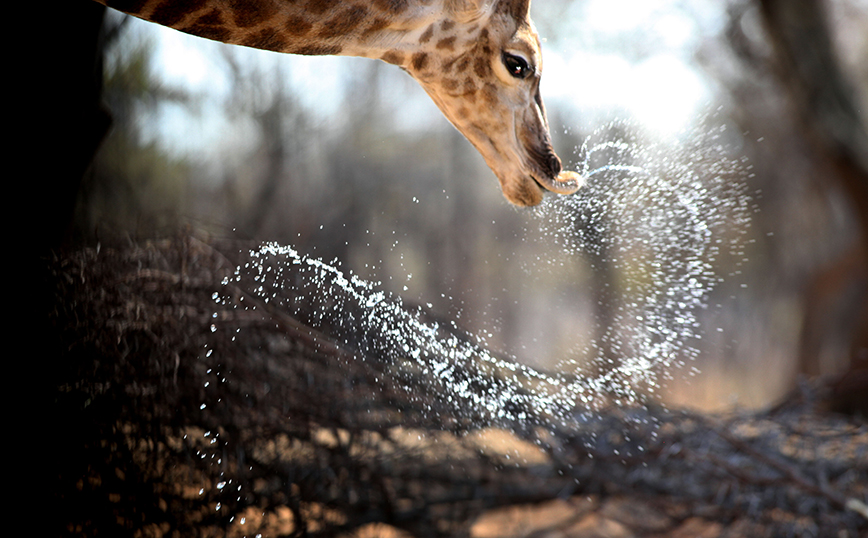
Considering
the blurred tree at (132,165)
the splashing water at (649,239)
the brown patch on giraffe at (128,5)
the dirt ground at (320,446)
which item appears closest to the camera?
the brown patch on giraffe at (128,5)

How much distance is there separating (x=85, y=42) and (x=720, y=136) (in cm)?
190

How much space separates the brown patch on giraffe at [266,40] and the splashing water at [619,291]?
0.52 m

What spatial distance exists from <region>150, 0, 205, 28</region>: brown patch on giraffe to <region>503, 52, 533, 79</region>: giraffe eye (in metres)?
0.27

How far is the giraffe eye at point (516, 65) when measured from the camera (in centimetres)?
54

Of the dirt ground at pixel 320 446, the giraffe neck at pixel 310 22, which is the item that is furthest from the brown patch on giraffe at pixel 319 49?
the dirt ground at pixel 320 446

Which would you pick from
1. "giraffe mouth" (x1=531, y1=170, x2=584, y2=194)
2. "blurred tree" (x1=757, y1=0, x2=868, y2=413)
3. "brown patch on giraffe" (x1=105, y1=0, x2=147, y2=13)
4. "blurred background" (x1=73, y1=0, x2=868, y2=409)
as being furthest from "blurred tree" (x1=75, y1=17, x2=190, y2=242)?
"blurred tree" (x1=757, y1=0, x2=868, y2=413)

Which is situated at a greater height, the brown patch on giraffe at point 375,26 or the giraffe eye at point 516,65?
the giraffe eye at point 516,65

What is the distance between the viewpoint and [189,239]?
886 millimetres

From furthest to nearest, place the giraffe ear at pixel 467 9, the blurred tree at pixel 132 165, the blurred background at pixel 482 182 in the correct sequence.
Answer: the blurred background at pixel 482 182 → the blurred tree at pixel 132 165 → the giraffe ear at pixel 467 9

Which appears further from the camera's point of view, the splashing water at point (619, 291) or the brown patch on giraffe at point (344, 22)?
the splashing water at point (619, 291)

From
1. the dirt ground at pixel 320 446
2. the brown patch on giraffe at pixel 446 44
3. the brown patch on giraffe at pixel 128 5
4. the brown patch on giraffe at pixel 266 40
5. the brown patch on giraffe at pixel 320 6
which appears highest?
the brown patch on giraffe at pixel 446 44

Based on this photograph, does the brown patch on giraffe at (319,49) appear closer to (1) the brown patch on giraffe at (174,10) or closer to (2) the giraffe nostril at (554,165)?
A: (1) the brown patch on giraffe at (174,10)

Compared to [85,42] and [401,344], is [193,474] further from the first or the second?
[85,42]

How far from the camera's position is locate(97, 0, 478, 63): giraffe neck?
404 millimetres
